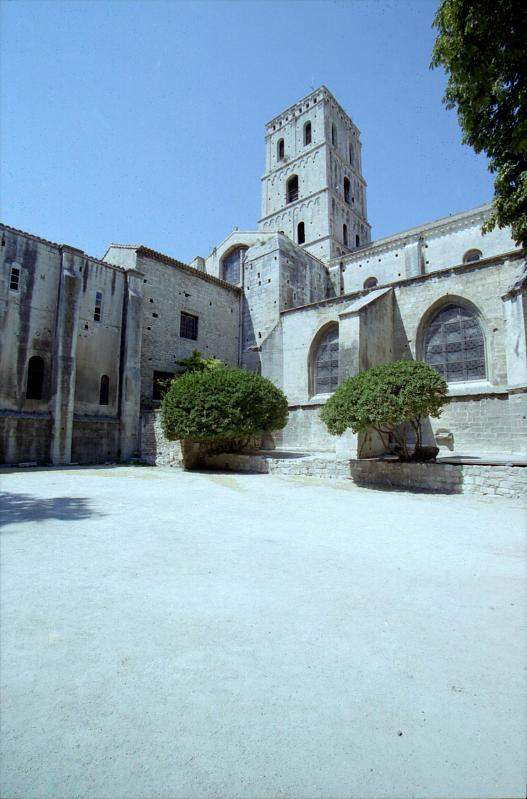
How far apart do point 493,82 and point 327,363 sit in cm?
1198

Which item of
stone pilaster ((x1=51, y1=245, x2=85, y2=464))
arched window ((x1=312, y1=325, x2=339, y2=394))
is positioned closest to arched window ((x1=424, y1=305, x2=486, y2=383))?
arched window ((x1=312, y1=325, x2=339, y2=394))

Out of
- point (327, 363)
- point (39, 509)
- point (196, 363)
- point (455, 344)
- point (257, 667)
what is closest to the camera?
point (257, 667)

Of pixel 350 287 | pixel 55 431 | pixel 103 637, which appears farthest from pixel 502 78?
pixel 350 287

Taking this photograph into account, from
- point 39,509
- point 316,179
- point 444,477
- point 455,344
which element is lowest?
point 39,509

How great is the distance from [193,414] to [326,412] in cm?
511

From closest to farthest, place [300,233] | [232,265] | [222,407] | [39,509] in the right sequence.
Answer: [39,509], [222,407], [232,265], [300,233]

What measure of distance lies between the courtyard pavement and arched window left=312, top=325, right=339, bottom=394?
42.5 feet

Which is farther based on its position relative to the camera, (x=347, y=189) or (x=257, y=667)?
(x=347, y=189)

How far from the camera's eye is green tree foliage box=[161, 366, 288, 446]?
43.5ft

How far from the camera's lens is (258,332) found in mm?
23375

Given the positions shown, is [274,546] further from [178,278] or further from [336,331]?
[178,278]

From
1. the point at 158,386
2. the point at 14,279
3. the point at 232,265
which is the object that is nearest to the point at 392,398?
the point at 158,386

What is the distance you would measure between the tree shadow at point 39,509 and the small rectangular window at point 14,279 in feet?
36.3

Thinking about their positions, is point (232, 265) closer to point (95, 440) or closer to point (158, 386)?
point (158, 386)
